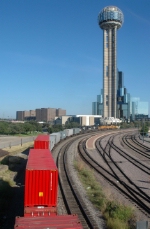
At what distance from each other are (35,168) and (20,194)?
6.15m

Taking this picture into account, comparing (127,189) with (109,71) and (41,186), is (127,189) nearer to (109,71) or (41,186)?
(41,186)

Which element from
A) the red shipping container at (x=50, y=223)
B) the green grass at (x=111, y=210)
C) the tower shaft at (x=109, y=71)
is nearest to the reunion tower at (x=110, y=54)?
the tower shaft at (x=109, y=71)

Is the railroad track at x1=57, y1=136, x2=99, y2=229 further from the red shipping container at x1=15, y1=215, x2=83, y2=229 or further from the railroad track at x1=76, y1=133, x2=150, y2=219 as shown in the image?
the railroad track at x1=76, y1=133, x2=150, y2=219

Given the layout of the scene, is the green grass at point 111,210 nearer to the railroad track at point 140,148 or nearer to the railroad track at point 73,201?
the railroad track at point 73,201

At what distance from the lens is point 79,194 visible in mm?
17547

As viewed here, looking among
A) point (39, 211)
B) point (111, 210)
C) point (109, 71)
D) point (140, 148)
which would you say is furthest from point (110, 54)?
point (39, 211)

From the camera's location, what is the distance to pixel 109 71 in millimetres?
162125

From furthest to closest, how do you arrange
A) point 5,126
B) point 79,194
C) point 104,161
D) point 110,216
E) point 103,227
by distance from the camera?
point 5,126 → point 104,161 → point 79,194 → point 110,216 → point 103,227

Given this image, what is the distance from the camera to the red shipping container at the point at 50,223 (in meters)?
8.85

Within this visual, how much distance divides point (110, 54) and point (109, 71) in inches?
429

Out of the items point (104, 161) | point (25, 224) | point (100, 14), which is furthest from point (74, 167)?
point (100, 14)

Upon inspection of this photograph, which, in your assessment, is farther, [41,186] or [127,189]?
[127,189]

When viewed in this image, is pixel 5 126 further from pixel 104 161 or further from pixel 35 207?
pixel 35 207

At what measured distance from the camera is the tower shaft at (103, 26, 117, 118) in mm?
161375
